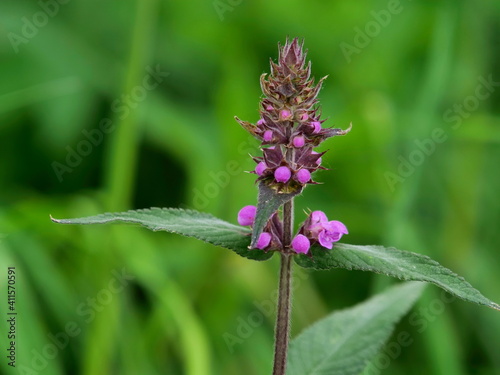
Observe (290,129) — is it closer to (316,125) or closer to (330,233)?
(316,125)

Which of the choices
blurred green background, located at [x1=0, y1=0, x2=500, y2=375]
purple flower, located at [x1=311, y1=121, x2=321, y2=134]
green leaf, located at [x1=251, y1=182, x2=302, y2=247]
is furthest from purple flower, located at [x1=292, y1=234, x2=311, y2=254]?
blurred green background, located at [x1=0, y1=0, x2=500, y2=375]

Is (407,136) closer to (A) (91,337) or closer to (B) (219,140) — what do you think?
(B) (219,140)

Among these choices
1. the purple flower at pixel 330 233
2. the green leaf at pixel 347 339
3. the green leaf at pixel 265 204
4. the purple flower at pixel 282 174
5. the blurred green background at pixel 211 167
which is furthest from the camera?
the blurred green background at pixel 211 167

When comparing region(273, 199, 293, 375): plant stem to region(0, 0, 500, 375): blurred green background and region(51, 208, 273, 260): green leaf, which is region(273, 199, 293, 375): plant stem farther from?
region(0, 0, 500, 375): blurred green background

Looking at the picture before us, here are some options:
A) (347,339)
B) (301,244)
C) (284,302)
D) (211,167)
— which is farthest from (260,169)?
(211,167)

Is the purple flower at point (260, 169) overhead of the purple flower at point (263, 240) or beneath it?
overhead

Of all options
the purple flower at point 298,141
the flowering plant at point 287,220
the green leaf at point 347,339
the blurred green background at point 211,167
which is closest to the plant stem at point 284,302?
the flowering plant at point 287,220

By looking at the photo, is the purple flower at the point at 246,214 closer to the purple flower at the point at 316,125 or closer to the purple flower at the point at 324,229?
the purple flower at the point at 324,229
